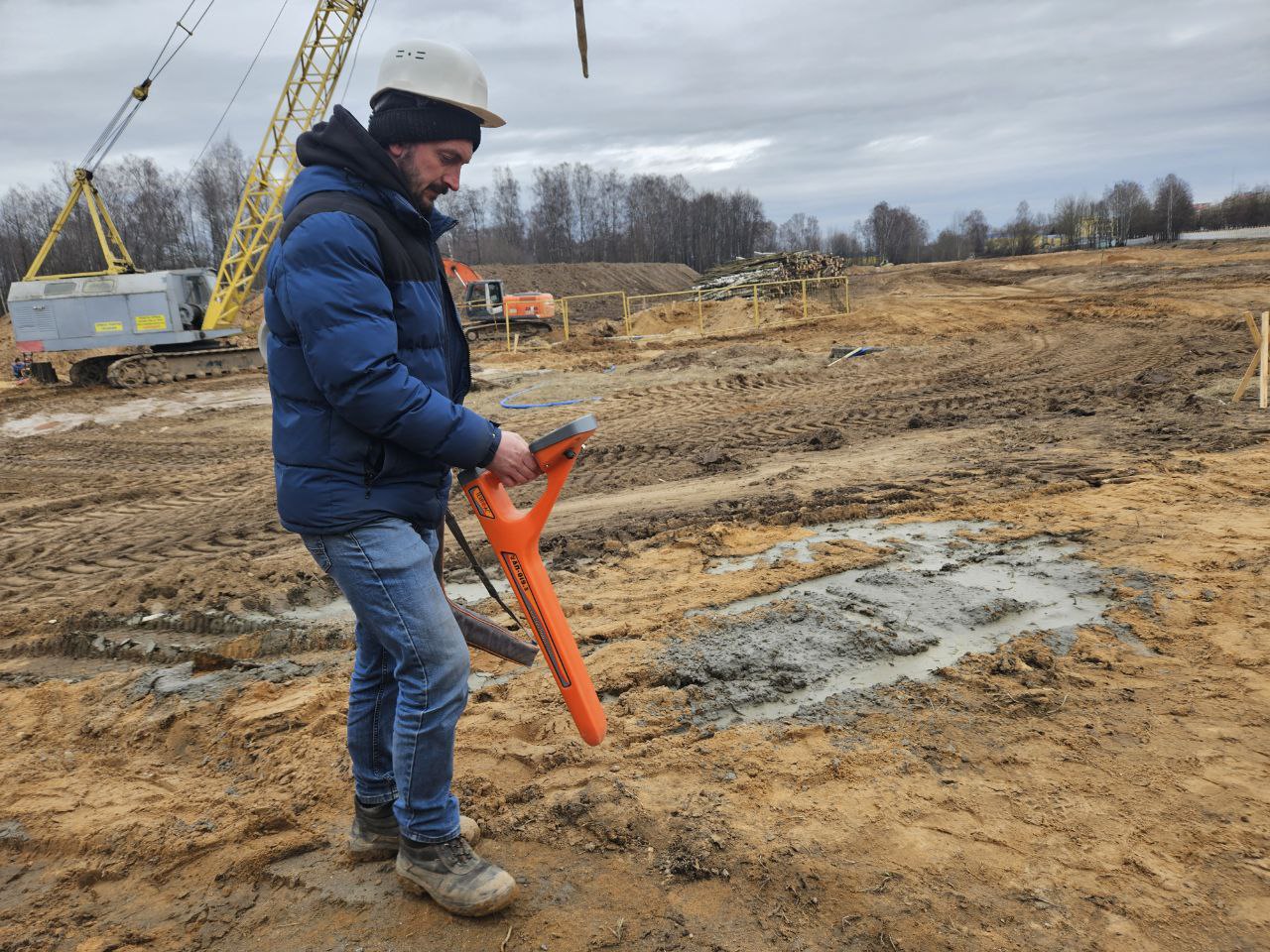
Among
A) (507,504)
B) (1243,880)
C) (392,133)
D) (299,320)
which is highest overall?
(392,133)

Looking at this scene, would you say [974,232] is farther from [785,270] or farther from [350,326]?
[350,326]

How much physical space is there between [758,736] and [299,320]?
7.71 ft

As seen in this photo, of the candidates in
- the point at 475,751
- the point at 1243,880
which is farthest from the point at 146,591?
the point at 1243,880

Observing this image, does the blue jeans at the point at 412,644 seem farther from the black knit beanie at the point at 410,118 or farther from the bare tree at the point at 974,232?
the bare tree at the point at 974,232

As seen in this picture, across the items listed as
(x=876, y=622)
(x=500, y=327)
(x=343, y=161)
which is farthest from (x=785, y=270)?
(x=343, y=161)

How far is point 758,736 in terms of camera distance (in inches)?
130

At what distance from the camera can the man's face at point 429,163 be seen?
7.39ft

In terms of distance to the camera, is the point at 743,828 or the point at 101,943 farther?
the point at 743,828

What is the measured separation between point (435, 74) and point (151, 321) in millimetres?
21273

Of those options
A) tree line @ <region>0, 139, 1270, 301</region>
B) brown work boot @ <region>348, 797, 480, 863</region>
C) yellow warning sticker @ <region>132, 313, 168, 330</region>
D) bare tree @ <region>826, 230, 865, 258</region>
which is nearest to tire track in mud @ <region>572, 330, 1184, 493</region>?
brown work boot @ <region>348, 797, 480, 863</region>

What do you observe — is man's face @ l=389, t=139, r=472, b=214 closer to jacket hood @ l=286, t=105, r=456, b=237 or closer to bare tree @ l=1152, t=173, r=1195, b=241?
jacket hood @ l=286, t=105, r=456, b=237

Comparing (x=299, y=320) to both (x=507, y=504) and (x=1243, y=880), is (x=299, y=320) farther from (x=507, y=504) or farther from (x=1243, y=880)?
(x=1243, y=880)

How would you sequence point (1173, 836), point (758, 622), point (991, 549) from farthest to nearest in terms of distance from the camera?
point (991, 549)
point (758, 622)
point (1173, 836)

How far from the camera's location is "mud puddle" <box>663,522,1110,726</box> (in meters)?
3.71
